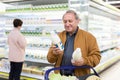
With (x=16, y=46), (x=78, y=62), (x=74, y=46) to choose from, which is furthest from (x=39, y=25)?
(x=78, y=62)

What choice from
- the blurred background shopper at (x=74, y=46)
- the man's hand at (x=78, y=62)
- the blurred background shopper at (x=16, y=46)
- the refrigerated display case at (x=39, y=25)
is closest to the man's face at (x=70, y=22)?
the blurred background shopper at (x=74, y=46)

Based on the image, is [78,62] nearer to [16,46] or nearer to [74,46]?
[74,46]

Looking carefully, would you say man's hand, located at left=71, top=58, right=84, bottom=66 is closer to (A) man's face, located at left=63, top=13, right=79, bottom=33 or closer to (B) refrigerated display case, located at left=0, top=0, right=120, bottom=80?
(A) man's face, located at left=63, top=13, right=79, bottom=33

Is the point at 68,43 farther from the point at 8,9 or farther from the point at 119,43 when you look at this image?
the point at 119,43

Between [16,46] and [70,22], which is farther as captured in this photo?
[16,46]

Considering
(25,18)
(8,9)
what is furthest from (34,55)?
(8,9)

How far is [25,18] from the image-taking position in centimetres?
471

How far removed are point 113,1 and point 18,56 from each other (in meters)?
10.8

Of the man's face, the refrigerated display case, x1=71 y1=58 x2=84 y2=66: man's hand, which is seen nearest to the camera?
x1=71 y1=58 x2=84 y2=66: man's hand

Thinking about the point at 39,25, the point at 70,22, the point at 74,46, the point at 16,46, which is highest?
the point at 70,22

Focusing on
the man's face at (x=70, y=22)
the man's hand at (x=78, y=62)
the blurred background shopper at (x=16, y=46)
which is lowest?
the blurred background shopper at (x=16, y=46)

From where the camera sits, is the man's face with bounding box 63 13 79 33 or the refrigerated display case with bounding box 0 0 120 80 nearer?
the man's face with bounding box 63 13 79 33

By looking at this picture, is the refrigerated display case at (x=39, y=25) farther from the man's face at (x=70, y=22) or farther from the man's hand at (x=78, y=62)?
the man's hand at (x=78, y=62)

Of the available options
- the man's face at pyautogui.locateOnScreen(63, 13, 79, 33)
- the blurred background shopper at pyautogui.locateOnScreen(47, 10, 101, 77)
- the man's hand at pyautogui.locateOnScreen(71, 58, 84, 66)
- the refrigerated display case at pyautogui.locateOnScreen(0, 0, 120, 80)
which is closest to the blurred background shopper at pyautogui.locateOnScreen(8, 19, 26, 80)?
the refrigerated display case at pyautogui.locateOnScreen(0, 0, 120, 80)
